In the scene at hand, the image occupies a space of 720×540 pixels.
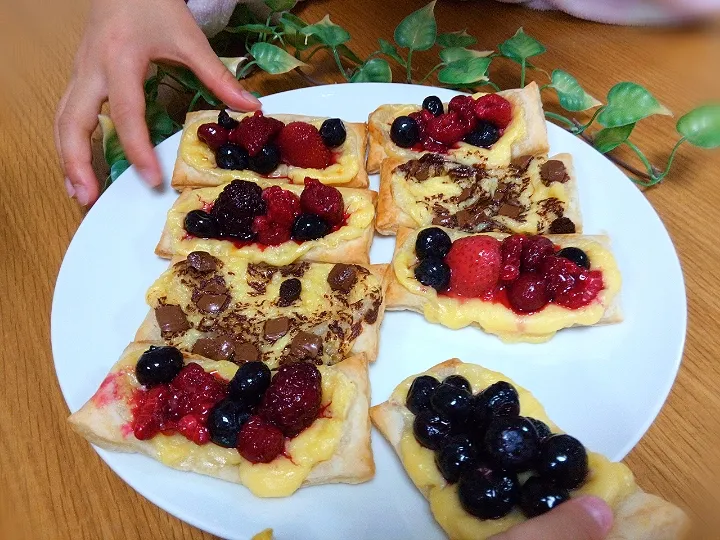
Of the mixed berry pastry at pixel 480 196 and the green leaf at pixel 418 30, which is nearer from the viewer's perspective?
the mixed berry pastry at pixel 480 196

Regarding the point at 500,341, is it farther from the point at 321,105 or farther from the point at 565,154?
the point at 321,105

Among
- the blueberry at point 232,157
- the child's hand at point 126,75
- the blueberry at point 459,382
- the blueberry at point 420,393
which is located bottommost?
the blueberry at point 459,382

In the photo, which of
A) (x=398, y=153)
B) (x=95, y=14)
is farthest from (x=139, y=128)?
(x=398, y=153)

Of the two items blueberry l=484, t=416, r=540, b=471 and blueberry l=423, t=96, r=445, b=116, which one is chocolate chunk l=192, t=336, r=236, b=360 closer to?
blueberry l=484, t=416, r=540, b=471

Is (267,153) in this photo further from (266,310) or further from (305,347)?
(305,347)

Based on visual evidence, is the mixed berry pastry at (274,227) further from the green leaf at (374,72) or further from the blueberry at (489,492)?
the blueberry at (489,492)

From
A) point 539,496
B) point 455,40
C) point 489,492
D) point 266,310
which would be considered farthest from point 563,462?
point 455,40

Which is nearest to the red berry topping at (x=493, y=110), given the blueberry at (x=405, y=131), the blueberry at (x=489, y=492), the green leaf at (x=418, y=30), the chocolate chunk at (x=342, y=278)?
the blueberry at (x=405, y=131)
